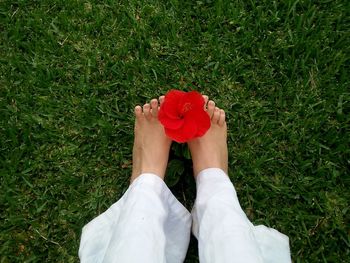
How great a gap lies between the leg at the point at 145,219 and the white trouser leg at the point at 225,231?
→ 132 mm

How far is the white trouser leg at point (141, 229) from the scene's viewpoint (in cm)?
159

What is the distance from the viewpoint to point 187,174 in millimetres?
2248

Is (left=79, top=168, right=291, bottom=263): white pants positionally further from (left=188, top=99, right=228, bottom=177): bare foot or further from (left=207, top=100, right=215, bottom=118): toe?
(left=207, top=100, right=215, bottom=118): toe

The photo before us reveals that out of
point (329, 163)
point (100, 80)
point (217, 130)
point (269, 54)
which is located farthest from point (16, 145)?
point (329, 163)

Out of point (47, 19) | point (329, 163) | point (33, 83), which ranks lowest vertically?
point (329, 163)

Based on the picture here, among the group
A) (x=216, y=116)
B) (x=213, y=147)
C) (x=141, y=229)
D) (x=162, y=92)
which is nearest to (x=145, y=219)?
(x=141, y=229)

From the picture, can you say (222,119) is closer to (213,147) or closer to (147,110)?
(213,147)

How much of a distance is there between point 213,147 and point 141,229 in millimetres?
684

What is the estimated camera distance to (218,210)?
1.75m

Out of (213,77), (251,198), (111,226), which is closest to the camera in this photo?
(111,226)

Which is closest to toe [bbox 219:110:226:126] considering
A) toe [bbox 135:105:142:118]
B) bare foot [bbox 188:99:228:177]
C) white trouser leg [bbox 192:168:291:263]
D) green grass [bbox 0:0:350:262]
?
bare foot [bbox 188:99:228:177]

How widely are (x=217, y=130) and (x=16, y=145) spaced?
111cm

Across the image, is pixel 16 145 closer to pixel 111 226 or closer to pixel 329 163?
pixel 111 226

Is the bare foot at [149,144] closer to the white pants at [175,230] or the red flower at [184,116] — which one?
the white pants at [175,230]
